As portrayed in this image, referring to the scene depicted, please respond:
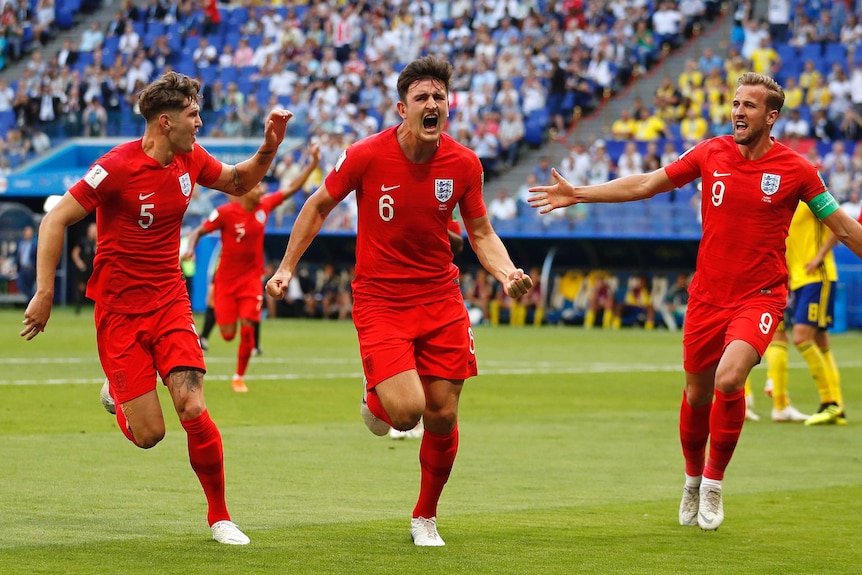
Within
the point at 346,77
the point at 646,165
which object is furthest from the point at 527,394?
the point at 346,77

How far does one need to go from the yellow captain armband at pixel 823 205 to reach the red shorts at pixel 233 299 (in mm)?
9496

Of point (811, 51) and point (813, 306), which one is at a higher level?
point (811, 51)

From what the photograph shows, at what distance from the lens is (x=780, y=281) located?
28.7 feet

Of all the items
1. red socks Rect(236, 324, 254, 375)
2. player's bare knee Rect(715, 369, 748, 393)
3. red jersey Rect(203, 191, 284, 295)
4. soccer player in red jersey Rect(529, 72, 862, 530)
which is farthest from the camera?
red jersey Rect(203, 191, 284, 295)

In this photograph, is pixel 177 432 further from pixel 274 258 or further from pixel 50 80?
pixel 50 80

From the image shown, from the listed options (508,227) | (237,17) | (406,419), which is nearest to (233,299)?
(406,419)

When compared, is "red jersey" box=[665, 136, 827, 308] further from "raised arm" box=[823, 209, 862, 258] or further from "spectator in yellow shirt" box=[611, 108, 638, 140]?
"spectator in yellow shirt" box=[611, 108, 638, 140]

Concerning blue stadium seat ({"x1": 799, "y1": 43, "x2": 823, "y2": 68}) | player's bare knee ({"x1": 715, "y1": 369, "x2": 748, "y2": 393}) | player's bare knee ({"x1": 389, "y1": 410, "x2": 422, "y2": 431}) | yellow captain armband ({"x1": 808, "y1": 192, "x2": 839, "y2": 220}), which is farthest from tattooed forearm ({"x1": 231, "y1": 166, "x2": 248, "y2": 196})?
blue stadium seat ({"x1": 799, "y1": 43, "x2": 823, "y2": 68})

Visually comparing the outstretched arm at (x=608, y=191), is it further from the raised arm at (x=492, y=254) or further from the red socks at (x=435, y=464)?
the red socks at (x=435, y=464)

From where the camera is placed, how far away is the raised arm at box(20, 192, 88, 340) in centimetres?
738

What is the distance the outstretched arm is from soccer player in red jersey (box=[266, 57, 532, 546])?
939mm

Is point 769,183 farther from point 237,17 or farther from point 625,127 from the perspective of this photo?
point 237,17

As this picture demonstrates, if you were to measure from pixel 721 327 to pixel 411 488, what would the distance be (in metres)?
2.45

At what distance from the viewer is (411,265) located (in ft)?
25.5
